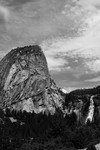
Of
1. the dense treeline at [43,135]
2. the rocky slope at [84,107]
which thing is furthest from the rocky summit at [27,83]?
the dense treeline at [43,135]

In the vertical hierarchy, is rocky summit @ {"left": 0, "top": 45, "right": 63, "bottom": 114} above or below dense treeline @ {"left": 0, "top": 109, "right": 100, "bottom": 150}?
above

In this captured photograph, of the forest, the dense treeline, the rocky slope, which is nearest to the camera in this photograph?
the forest

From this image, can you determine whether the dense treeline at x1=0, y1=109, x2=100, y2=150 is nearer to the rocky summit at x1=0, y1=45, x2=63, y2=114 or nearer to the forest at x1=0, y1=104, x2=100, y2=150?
the forest at x1=0, y1=104, x2=100, y2=150

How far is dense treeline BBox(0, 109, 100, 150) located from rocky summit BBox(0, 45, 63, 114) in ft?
81.7

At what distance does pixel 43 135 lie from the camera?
333 feet

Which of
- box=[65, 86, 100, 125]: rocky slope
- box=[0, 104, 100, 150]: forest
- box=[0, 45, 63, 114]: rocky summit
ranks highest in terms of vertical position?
box=[0, 45, 63, 114]: rocky summit

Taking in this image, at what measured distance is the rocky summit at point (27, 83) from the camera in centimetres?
17200

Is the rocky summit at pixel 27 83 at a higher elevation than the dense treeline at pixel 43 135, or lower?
higher

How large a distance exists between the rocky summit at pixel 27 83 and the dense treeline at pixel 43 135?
24.9 m

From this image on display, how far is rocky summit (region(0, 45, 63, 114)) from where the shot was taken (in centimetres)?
17200

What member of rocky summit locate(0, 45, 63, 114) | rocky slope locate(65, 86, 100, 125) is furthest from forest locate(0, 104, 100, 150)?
rocky slope locate(65, 86, 100, 125)

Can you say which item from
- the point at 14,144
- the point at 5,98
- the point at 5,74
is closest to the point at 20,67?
the point at 5,74

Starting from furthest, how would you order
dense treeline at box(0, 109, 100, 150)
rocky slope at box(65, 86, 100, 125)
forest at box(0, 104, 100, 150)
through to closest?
rocky slope at box(65, 86, 100, 125), dense treeline at box(0, 109, 100, 150), forest at box(0, 104, 100, 150)

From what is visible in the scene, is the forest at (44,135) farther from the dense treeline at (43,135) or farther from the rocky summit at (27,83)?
the rocky summit at (27,83)
